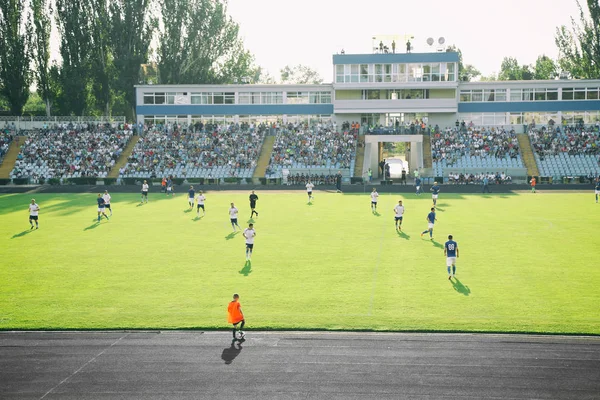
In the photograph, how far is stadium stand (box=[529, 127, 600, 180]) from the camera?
5559 cm

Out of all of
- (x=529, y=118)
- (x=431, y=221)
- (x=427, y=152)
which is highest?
(x=529, y=118)

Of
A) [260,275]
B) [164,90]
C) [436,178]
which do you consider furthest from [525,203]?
[164,90]

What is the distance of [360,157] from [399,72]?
39.5 ft

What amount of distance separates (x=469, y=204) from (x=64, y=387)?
108 feet

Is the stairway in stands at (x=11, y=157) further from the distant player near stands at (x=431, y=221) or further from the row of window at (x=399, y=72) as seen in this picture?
the distant player near stands at (x=431, y=221)

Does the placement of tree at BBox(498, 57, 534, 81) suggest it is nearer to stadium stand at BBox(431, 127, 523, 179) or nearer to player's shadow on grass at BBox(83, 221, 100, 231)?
stadium stand at BBox(431, 127, 523, 179)

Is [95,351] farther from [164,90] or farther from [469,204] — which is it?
[164,90]

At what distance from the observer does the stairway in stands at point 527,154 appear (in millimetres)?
56500

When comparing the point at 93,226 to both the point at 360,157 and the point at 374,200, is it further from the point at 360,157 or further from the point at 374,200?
the point at 360,157

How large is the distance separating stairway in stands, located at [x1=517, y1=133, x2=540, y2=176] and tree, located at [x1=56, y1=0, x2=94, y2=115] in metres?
55.9

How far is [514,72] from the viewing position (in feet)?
342

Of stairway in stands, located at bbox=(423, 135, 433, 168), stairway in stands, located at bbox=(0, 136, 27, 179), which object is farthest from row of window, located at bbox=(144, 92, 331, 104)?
stairway in stands, located at bbox=(0, 136, 27, 179)

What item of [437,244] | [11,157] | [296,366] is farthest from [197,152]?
[296,366]

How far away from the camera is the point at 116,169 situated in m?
61.0
